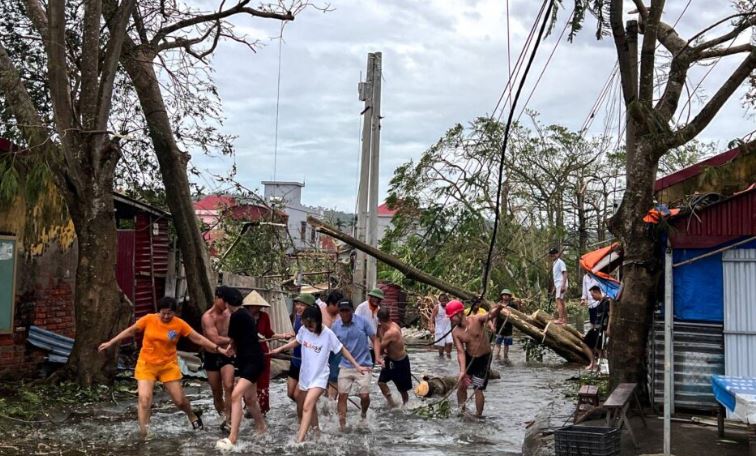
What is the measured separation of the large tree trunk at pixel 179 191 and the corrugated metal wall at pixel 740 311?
997cm

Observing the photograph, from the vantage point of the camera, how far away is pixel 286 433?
10203 mm

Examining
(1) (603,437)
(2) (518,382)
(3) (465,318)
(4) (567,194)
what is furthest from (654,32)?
(4) (567,194)

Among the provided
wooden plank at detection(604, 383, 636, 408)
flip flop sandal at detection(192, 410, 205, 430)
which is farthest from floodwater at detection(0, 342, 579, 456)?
wooden plank at detection(604, 383, 636, 408)

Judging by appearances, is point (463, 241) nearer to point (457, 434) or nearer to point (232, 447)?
point (457, 434)

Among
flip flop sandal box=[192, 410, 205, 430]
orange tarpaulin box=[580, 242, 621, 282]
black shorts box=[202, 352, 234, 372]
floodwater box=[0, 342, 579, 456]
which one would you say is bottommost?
floodwater box=[0, 342, 579, 456]

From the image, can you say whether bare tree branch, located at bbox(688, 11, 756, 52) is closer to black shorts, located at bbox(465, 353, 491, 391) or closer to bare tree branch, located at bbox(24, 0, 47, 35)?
black shorts, located at bbox(465, 353, 491, 391)

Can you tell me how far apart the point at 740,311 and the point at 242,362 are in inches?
229

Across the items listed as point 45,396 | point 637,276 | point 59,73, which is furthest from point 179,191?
point 637,276

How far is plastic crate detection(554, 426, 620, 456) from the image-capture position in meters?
7.07

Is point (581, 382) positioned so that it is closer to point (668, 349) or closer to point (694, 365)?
point (694, 365)

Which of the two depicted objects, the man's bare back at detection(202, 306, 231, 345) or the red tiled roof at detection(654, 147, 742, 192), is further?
the red tiled roof at detection(654, 147, 742, 192)

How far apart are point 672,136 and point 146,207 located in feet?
34.3

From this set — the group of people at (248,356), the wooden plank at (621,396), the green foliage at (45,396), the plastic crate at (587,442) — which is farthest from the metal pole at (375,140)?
the plastic crate at (587,442)

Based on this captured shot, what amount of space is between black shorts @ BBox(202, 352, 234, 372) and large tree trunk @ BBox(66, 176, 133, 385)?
112 inches
